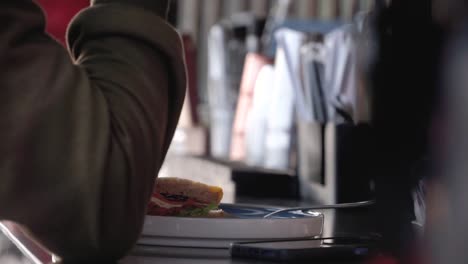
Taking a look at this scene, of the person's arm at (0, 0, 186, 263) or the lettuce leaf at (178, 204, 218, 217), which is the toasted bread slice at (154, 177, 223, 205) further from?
the person's arm at (0, 0, 186, 263)

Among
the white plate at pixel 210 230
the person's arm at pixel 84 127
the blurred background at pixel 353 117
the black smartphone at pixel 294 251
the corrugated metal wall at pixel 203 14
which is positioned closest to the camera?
the blurred background at pixel 353 117

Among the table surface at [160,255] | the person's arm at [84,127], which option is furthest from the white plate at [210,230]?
the person's arm at [84,127]

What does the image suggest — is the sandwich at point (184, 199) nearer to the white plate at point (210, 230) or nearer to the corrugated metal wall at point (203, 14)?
the white plate at point (210, 230)

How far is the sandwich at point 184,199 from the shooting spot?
35.6 inches

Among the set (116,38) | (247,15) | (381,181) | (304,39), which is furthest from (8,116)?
(247,15)

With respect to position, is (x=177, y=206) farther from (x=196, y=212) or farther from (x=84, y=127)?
(x=84, y=127)

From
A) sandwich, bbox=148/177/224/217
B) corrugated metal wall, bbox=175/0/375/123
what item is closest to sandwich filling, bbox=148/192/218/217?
sandwich, bbox=148/177/224/217

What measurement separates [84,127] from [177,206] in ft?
1.04

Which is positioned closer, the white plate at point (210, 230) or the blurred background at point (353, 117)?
the blurred background at point (353, 117)

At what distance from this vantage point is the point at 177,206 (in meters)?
0.91

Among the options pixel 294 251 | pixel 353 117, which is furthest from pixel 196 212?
pixel 353 117

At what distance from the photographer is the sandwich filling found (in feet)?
2.95

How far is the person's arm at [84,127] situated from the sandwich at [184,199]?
0.72 ft

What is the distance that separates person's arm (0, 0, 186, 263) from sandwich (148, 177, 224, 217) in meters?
0.22
